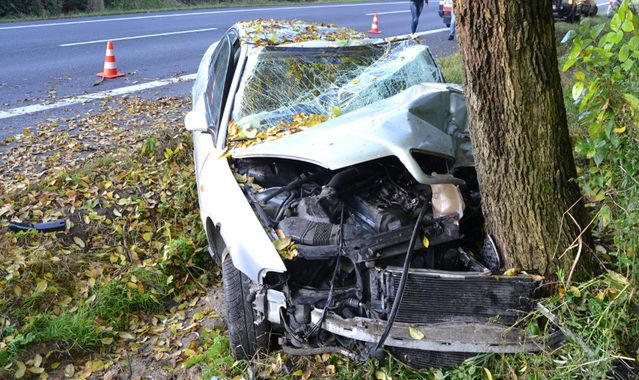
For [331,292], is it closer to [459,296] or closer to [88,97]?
[459,296]

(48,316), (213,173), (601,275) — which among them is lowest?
(48,316)

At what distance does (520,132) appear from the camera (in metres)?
2.68

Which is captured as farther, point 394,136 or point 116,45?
point 116,45

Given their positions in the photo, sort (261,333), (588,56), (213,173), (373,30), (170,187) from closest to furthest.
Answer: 1. (588,56)
2. (261,333)
3. (213,173)
4. (170,187)
5. (373,30)

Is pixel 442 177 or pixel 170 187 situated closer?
pixel 442 177

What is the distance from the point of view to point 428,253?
9.59ft

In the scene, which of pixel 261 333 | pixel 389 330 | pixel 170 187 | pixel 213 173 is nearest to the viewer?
pixel 389 330

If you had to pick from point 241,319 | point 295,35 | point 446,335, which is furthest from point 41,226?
point 446,335

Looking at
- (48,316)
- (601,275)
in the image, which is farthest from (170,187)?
(601,275)

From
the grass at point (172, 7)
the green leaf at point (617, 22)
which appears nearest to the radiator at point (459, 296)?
the green leaf at point (617, 22)

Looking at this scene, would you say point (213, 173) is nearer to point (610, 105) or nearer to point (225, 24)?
point (610, 105)

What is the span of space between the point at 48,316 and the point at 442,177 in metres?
2.58

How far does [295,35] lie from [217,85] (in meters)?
0.76

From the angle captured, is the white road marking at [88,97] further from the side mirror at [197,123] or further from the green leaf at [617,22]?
the green leaf at [617,22]
